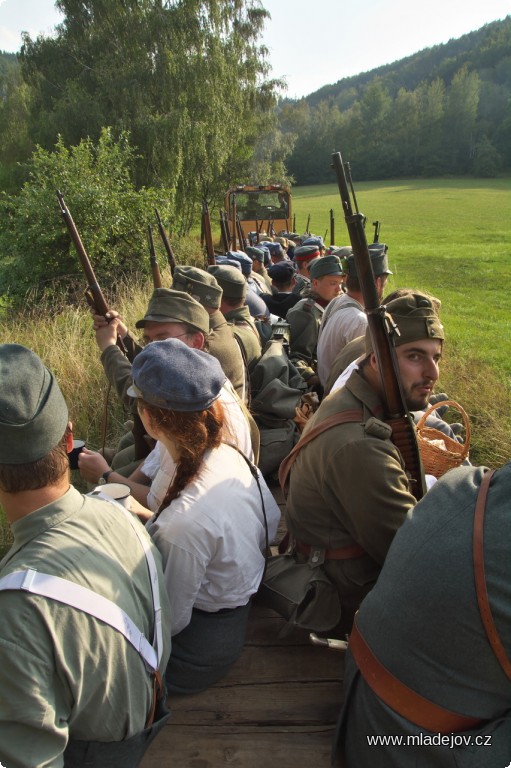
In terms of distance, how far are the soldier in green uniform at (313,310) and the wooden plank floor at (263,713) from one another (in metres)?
3.58

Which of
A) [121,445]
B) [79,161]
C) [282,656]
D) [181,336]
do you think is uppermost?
[79,161]

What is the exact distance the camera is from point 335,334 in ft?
14.2

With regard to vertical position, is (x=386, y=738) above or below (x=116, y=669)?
below

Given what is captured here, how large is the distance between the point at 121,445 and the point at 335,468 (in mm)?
2321

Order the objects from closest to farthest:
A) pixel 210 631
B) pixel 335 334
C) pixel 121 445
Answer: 1. pixel 210 631
2. pixel 121 445
3. pixel 335 334

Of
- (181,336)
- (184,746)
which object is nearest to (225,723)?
(184,746)

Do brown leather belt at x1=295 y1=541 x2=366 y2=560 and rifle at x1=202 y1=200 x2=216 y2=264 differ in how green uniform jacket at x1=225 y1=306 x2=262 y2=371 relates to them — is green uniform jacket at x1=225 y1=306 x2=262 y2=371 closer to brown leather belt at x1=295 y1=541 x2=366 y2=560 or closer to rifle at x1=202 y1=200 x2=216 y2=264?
brown leather belt at x1=295 y1=541 x2=366 y2=560

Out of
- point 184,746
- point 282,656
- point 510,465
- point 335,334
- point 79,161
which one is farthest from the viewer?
point 79,161

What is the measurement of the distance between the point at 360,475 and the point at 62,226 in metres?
8.33

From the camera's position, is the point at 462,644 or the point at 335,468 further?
the point at 335,468

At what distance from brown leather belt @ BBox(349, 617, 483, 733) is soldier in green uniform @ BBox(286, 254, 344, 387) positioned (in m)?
4.11

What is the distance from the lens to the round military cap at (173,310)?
3.22 meters

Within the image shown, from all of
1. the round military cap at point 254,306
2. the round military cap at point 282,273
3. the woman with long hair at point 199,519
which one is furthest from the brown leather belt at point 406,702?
the round military cap at point 282,273

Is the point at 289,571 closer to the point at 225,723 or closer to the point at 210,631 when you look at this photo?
the point at 210,631
